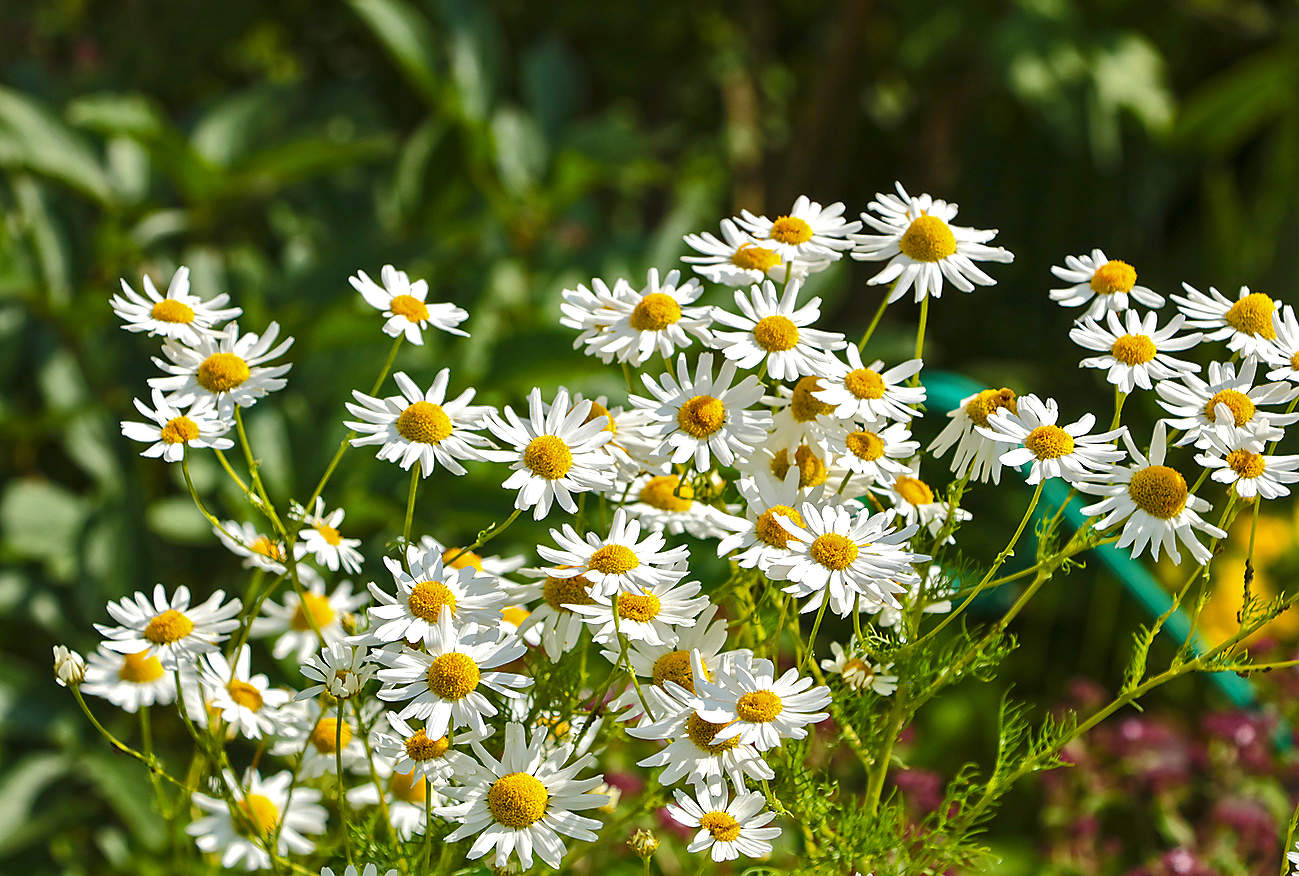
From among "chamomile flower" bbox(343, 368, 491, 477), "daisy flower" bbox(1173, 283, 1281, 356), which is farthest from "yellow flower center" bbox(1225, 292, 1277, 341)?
"chamomile flower" bbox(343, 368, 491, 477)

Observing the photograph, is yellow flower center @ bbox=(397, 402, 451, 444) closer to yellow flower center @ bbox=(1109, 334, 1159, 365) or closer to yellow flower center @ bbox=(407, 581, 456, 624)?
yellow flower center @ bbox=(407, 581, 456, 624)

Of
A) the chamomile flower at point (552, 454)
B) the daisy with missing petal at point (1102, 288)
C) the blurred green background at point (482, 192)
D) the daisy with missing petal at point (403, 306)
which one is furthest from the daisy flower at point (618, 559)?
the blurred green background at point (482, 192)

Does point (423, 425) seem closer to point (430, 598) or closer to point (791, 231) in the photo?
point (430, 598)

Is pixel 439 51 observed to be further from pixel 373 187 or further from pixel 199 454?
pixel 199 454

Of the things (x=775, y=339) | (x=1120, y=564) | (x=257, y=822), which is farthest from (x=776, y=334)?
(x=1120, y=564)

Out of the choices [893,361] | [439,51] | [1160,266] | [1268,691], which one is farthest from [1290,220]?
[439,51]

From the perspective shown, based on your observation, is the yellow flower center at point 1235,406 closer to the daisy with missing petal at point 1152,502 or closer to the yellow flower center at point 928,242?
the daisy with missing petal at point 1152,502
